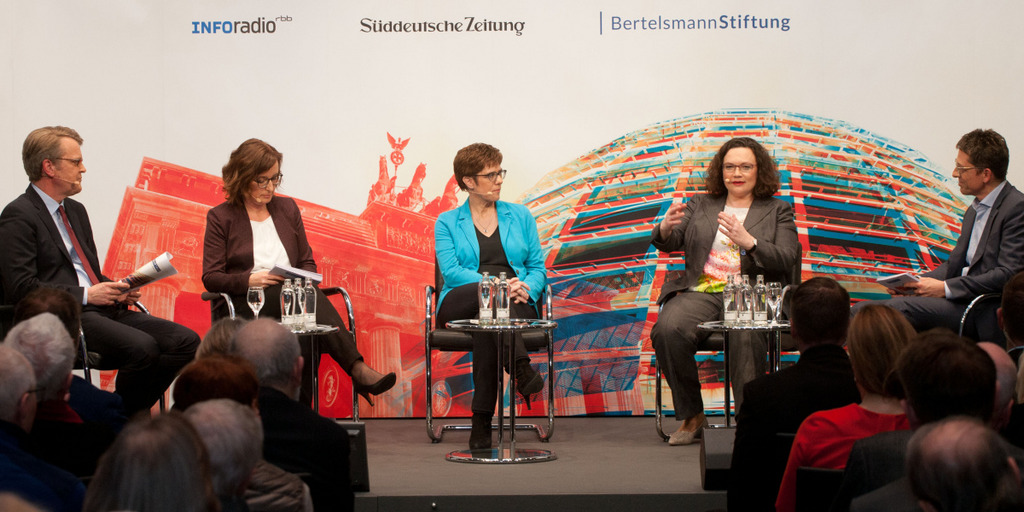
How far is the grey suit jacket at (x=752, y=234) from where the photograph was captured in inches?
199

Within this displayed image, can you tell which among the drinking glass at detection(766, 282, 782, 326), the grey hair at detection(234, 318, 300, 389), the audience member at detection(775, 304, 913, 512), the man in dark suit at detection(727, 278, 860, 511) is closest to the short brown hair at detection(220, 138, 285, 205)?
the drinking glass at detection(766, 282, 782, 326)

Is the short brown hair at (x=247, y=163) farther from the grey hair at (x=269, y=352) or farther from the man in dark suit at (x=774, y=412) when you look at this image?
the man in dark suit at (x=774, y=412)

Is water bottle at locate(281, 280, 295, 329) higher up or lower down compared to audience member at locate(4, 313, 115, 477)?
higher up

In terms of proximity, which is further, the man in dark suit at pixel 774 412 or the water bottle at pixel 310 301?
the water bottle at pixel 310 301

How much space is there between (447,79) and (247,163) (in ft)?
4.36

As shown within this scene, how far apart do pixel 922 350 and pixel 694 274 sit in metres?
3.36

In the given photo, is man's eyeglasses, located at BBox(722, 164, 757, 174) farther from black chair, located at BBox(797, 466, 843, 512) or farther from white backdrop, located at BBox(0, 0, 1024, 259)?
black chair, located at BBox(797, 466, 843, 512)

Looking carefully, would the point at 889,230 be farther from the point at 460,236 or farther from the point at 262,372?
the point at 262,372

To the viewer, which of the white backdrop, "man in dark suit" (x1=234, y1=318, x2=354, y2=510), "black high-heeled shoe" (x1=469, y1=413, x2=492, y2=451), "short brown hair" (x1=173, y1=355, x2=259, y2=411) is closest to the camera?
"short brown hair" (x1=173, y1=355, x2=259, y2=411)

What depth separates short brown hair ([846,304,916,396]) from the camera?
2496mm

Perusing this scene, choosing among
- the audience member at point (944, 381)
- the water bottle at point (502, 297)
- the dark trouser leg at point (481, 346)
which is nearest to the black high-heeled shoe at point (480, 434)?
the dark trouser leg at point (481, 346)

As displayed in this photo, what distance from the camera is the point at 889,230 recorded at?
591 centimetres

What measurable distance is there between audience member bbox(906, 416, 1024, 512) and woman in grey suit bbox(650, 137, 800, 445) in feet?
11.3

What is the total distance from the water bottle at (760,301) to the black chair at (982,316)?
870 mm
